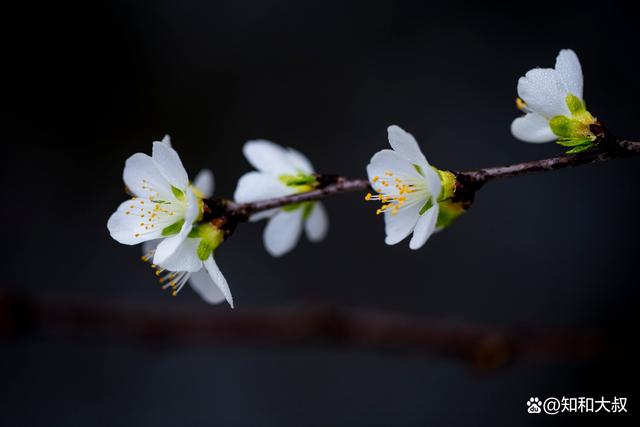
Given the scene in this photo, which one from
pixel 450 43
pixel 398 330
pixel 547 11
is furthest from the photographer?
pixel 450 43

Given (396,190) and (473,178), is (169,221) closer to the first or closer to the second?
(396,190)

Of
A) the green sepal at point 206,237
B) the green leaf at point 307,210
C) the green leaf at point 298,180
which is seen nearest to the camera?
the green sepal at point 206,237

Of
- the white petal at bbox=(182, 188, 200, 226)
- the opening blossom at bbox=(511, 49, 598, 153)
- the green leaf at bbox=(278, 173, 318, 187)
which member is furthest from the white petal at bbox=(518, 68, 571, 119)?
the white petal at bbox=(182, 188, 200, 226)

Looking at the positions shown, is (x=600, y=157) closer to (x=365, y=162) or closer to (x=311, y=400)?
(x=365, y=162)

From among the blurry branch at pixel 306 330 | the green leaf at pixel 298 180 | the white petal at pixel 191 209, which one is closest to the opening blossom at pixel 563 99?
the green leaf at pixel 298 180

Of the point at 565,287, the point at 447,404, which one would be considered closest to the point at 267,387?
the point at 447,404

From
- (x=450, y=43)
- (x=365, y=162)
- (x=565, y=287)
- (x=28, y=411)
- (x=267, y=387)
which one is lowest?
(x=28, y=411)

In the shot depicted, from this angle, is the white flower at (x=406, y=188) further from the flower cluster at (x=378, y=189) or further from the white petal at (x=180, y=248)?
the white petal at (x=180, y=248)
